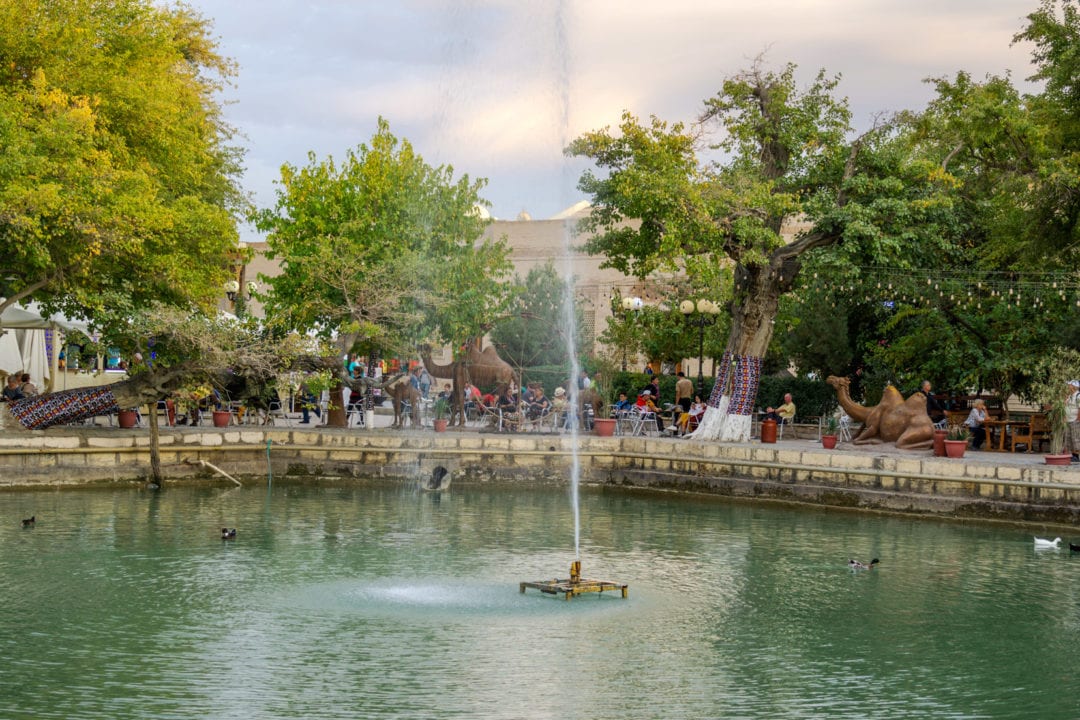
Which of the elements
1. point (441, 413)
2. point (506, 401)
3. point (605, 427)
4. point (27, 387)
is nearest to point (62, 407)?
point (27, 387)

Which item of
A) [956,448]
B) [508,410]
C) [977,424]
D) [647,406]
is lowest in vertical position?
[956,448]

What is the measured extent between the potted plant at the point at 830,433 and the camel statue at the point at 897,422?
26.2 inches

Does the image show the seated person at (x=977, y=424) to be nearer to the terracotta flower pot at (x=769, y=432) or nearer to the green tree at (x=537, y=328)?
the terracotta flower pot at (x=769, y=432)

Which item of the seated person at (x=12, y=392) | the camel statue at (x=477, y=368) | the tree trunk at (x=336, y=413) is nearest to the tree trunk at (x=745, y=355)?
the camel statue at (x=477, y=368)

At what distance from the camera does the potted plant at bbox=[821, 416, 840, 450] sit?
79.0 ft

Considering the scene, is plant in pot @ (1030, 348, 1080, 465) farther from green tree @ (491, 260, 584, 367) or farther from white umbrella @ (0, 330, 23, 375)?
white umbrella @ (0, 330, 23, 375)

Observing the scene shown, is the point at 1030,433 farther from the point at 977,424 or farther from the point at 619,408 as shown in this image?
the point at 619,408

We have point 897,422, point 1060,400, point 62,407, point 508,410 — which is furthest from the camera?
point 508,410

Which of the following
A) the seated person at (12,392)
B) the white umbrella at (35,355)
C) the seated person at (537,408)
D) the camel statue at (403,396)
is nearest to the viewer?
the seated person at (12,392)

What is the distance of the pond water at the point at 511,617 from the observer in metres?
10.8

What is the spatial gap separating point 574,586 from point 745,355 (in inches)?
506

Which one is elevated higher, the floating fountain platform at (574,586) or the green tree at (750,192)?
the green tree at (750,192)

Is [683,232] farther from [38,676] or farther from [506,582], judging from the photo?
[38,676]

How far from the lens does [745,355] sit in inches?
1043
